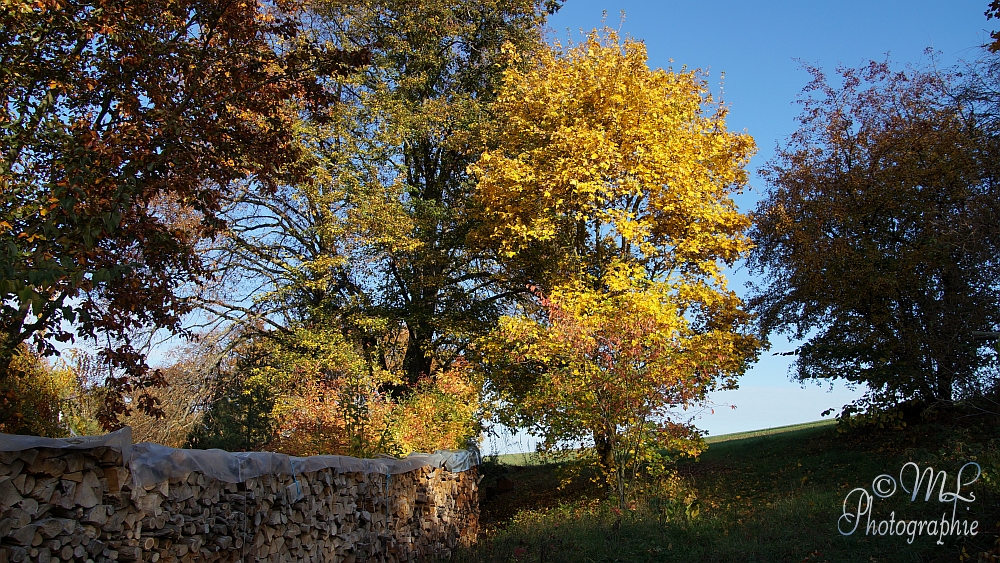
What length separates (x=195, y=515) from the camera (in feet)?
17.2

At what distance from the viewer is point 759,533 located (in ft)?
28.8

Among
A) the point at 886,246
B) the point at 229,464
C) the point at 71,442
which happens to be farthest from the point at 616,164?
the point at 71,442

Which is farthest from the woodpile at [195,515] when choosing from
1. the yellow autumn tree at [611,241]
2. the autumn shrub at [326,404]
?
the yellow autumn tree at [611,241]

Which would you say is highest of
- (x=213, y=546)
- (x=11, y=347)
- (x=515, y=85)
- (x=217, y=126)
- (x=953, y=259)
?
(x=515, y=85)

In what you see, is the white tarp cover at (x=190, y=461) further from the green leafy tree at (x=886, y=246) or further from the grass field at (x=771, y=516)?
the green leafy tree at (x=886, y=246)

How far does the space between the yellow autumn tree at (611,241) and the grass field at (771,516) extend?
1283 mm

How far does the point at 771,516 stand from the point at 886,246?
7814mm

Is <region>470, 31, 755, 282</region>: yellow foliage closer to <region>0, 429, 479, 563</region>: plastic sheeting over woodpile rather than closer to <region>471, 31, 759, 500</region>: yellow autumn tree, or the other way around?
<region>471, 31, 759, 500</region>: yellow autumn tree

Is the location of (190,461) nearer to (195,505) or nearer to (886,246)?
(195,505)

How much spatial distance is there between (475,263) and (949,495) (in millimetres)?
11313

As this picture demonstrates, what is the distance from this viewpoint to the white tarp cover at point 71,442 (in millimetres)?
3896

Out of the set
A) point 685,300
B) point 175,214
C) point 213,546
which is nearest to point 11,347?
point 213,546

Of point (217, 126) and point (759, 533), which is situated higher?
point (217, 126)

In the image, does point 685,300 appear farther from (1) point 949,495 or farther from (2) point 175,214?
(2) point 175,214
